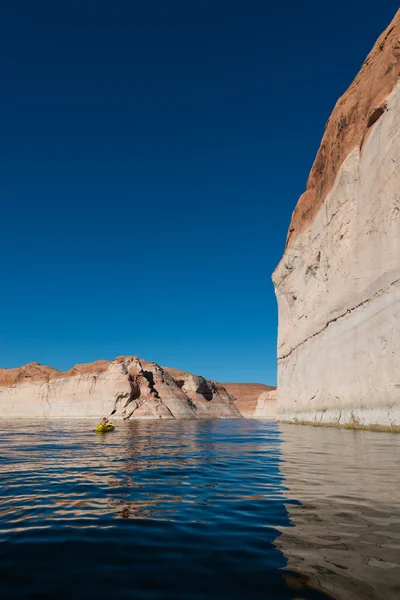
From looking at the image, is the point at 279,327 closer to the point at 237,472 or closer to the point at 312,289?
the point at 312,289

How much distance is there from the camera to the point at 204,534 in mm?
4598

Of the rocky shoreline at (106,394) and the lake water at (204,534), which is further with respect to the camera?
the rocky shoreline at (106,394)

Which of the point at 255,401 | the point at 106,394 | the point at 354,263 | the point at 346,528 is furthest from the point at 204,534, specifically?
the point at 255,401

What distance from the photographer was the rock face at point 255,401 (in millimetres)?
84625

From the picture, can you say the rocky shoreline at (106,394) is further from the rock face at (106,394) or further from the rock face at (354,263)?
the rock face at (354,263)

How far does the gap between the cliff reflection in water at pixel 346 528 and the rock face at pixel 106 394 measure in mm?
53502

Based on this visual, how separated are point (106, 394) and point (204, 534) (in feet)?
193

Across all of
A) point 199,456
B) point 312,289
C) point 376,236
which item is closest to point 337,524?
point 199,456

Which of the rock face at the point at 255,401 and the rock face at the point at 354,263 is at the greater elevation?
the rock face at the point at 354,263

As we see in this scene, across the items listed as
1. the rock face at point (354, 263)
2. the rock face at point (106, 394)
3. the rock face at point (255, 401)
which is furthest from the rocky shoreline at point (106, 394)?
the rock face at point (354, 263)

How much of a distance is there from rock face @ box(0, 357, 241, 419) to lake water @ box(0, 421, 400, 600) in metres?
52.8

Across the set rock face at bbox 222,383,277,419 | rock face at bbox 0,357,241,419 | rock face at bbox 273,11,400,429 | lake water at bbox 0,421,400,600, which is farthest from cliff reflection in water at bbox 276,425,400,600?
rock face at bbox 222,383,277,419

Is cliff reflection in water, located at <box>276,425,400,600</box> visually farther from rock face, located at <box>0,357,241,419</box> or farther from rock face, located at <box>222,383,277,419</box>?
rock face, located at <box>222,383,277,419</box>

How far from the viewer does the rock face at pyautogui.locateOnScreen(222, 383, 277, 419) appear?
8462 cm
